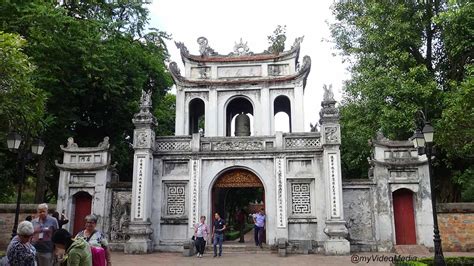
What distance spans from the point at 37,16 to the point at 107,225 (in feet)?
26.5

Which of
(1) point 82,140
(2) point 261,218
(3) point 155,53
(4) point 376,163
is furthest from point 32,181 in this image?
(4) point 376,163

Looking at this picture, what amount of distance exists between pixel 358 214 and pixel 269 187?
3512mm

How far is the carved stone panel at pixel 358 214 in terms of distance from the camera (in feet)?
50.2

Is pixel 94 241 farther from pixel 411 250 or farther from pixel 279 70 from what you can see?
pixel 279 70

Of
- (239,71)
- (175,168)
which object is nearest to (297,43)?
(239,71)

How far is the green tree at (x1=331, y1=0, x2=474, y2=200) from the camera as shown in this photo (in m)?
16.5

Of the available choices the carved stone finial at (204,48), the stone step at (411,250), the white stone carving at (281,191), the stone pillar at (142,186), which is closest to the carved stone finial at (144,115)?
the stone pillar at (142,186)

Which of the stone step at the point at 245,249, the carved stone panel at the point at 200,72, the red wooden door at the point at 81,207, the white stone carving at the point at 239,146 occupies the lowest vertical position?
the stone step at the point at 245,249

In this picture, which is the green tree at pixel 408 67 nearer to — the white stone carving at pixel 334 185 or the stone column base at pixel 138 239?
the white stone carving at pixel 334 185

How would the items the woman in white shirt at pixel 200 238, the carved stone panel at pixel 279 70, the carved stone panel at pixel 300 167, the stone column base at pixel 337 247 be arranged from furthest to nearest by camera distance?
1. the carved stone panel at pixel 279 70
2. the carved stone panel at pixel 300 167
3. the stone column base at pixel 337 247
4. the woman in white shirt at pixel 200 238

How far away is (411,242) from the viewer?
591 inches

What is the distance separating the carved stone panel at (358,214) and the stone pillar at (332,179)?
93cm

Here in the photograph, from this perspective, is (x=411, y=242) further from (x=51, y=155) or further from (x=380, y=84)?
(x=51, y=155)

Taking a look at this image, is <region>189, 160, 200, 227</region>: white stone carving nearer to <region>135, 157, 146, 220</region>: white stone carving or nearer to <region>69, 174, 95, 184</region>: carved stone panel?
<region>135, 157, 146, 220</region>: white stone carving
